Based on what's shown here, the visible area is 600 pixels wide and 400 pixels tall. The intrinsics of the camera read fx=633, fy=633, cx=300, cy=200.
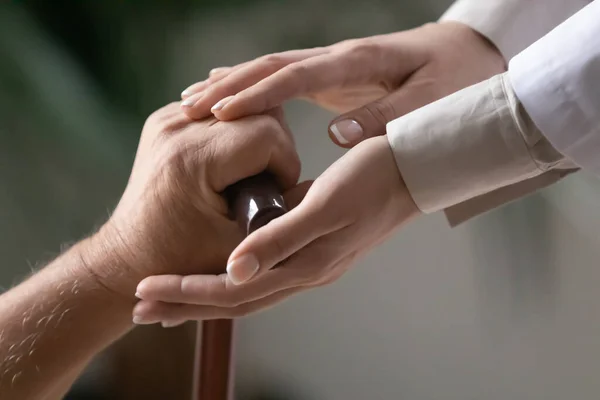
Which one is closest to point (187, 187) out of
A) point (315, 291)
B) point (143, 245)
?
point (143, 245)

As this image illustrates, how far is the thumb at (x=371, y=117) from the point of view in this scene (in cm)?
62

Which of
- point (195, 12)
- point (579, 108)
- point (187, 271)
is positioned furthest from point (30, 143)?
point (579, 108)

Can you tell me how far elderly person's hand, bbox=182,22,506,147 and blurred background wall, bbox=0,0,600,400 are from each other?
22 cm

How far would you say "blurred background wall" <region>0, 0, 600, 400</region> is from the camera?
84cm

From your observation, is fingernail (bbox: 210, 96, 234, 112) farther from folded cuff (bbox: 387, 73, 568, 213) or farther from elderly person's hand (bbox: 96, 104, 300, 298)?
folded cuff (bbox: 387, 73, 568, 213)

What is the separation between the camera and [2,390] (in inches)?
25.0

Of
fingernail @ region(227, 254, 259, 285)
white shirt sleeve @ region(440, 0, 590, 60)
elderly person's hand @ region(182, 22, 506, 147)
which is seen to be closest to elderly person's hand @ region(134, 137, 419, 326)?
fingernail @ region(227, 254, 259, 285)

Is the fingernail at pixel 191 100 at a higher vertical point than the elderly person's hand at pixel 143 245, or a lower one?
higher

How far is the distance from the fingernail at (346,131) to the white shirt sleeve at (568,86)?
17cm

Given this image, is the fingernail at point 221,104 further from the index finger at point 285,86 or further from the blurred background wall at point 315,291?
the blurred background wall at point 315,291

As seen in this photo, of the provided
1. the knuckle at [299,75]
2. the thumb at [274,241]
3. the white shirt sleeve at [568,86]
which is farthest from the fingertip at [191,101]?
the white shirt sleeve at [568,86]

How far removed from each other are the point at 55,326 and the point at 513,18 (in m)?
0.63

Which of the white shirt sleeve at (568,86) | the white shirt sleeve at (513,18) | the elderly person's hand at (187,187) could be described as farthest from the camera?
the white shirt sleeve at (513,18)

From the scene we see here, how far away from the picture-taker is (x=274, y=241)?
0.50 m
